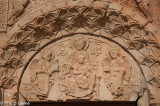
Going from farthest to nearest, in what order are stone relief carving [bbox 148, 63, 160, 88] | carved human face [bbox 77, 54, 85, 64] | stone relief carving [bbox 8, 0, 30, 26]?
1. carved human face [bbox 77, 54, 85, 64]
2. stone relief carving [bbox 8, 0, 30, 26]
3. stone relief carving [bbox 148, 63, 160, 88]

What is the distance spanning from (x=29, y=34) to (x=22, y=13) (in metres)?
0.40

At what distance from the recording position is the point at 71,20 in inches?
225

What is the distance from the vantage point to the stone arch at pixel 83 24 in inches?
214

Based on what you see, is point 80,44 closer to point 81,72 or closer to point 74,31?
point 74,31

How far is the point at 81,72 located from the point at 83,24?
899 mm

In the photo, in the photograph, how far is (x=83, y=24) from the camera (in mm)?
5836

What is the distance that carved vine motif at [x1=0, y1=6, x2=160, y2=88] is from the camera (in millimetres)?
5449

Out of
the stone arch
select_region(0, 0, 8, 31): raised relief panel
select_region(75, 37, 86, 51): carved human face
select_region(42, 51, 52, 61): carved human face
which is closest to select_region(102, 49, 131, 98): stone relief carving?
the stone arch

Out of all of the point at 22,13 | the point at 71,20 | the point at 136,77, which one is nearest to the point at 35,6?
the point at 22,13

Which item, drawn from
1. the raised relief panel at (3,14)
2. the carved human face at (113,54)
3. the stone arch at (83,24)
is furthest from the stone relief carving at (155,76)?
the raised relief panel at (3,14)

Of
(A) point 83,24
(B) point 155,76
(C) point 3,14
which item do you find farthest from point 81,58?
(C) point 3,14

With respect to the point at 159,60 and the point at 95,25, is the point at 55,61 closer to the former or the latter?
the point at 95,25

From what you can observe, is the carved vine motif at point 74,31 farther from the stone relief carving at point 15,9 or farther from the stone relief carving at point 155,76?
the stone relief carving at point 15,9

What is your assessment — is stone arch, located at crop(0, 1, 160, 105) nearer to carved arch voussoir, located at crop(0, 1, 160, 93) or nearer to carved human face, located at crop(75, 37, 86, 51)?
carved arch voussoir, located at crop(0, 1, 160, 93)
